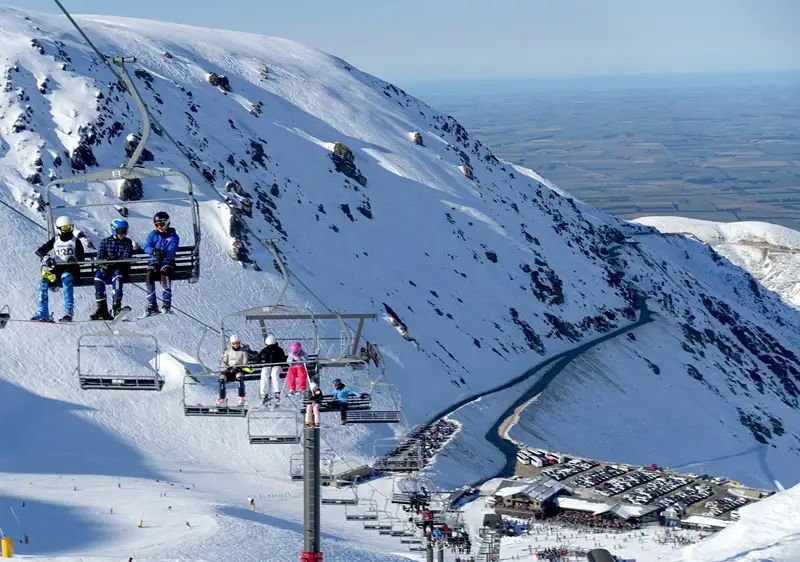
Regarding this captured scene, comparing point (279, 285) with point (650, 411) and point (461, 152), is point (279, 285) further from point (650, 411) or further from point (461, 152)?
point (461, 152)

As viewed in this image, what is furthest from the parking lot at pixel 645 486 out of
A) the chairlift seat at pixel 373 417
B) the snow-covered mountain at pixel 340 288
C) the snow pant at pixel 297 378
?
the snow pant at pixel 297 378

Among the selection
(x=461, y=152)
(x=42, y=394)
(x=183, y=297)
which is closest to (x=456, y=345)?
(x=183, y=297)

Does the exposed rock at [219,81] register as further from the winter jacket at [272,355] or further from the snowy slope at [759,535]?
the winter jacket at [272,355]

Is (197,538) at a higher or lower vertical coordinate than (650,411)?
higher

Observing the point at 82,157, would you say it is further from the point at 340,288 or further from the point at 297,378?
the point at 297,378

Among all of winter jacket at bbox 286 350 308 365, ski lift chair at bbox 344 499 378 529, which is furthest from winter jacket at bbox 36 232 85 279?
ski lift chair at bbox 344 499 378 529

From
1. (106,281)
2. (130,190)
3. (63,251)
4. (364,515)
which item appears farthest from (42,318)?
(130,190)
